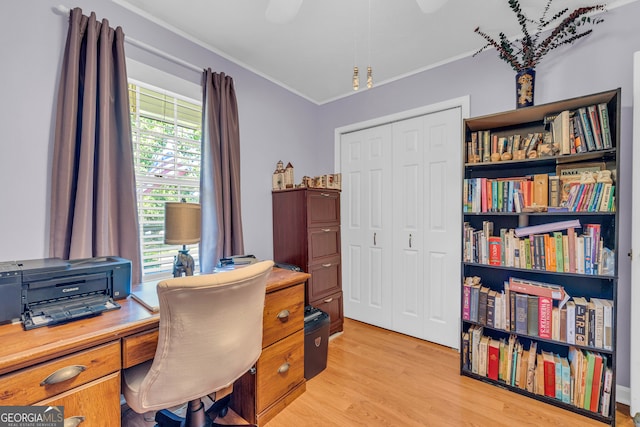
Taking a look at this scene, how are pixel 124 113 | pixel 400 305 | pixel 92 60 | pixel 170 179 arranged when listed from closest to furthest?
pixel 92 60 < pixel 124 113 < pixel 170 179 < pixel 400 305

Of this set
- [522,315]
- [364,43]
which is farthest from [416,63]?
[522,315]

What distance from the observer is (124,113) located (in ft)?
5.55

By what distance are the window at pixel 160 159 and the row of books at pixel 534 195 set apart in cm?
212

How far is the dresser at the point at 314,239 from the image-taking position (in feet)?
8.24

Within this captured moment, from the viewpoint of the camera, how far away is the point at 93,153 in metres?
1.57

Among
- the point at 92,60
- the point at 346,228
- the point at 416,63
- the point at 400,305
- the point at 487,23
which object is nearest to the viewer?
the point at 92,60

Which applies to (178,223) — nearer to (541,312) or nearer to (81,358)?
(81,358)

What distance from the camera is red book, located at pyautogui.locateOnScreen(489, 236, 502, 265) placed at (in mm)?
1961

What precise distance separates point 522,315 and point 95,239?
268cm

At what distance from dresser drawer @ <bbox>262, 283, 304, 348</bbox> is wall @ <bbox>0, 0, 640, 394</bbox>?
94 cm

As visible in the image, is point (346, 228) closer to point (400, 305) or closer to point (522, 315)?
point (400, 305)

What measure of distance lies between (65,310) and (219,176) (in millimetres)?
1269

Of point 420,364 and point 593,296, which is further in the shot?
point 420,364

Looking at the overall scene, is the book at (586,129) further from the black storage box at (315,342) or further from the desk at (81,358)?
the desk at (81,358)
